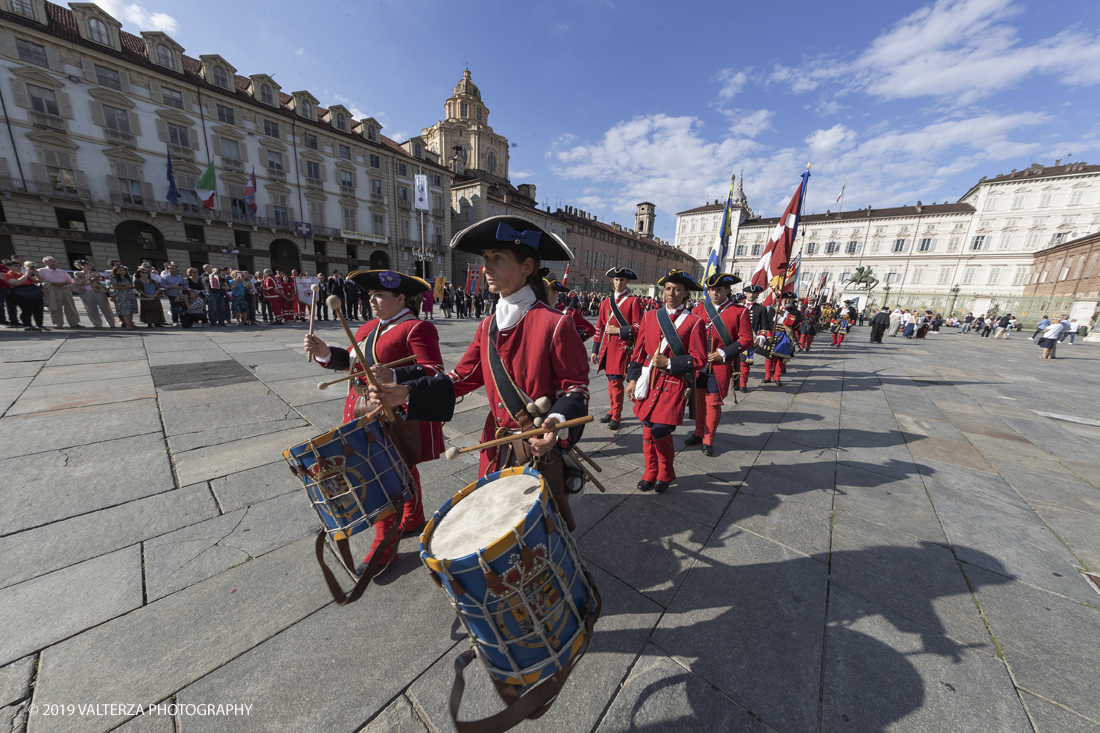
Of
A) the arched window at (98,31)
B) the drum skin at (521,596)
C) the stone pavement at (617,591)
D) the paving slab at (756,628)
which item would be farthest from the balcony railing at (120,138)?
the paving slab at (756,628)

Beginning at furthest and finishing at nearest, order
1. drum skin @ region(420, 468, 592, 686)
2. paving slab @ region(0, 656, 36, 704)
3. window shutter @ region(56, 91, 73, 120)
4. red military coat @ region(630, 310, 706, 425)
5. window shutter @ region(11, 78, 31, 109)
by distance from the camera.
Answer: window shutter @ region(56, 91, 73, 120) < window shutter @ region(11, 78, 31, 109) < red military coat @ region(630, 310, 706, 425) < paving slab @ region(0, 656, 36, 704) < drum skin @ region(420, 468, 592, 686)

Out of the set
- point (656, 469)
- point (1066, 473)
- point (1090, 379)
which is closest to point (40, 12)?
point (656, 469)

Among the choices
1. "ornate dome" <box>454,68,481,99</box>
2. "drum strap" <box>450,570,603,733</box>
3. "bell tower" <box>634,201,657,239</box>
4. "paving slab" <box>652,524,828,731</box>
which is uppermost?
"ornate dome" <box>454,68,481,99</box>

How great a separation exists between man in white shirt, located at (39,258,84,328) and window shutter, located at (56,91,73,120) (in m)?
24.2

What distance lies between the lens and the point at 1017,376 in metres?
10.4

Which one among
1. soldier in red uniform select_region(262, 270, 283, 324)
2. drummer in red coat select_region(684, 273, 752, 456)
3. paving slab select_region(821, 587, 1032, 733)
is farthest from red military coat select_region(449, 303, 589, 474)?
soldier in red uniform select_region(262, 270, 283, 324)

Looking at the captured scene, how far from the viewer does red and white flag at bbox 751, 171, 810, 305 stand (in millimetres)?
7734

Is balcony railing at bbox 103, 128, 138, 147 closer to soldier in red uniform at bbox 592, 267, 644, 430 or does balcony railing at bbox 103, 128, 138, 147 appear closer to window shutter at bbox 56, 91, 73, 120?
window shutter at bbox 56, 91, 73, 120

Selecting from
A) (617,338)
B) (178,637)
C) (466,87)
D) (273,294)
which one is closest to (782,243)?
(617,338)

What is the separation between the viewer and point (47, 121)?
21594mm

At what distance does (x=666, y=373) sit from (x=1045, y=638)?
8.46ft

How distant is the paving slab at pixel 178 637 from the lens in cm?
160

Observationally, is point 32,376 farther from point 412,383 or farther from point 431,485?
point 412,383

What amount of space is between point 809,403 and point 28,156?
39363 millimetres
